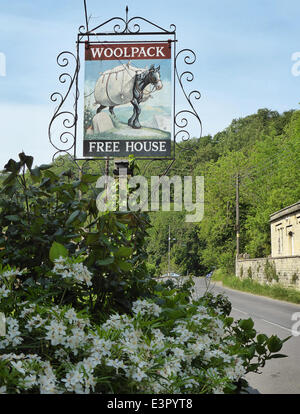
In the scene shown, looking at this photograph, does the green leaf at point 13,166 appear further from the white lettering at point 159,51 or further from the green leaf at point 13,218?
the white lettering at point 159,51

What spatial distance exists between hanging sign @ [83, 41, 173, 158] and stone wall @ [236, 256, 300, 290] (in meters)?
20.7

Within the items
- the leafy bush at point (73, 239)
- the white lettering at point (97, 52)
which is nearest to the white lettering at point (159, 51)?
the white lettering at point (97, 52)

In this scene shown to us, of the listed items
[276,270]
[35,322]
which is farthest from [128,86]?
[276,270]

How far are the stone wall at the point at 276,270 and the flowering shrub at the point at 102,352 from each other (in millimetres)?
23766

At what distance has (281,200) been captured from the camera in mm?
47000

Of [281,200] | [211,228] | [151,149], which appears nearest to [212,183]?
[211,228]

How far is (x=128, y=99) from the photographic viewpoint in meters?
5.91

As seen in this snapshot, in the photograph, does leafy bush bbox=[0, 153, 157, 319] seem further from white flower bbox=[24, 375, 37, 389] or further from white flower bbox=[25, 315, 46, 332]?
white flower bbox=[24, 375, 37, 389]

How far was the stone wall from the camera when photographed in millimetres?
25405

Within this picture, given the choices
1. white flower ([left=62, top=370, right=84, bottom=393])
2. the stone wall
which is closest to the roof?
the stone wall
